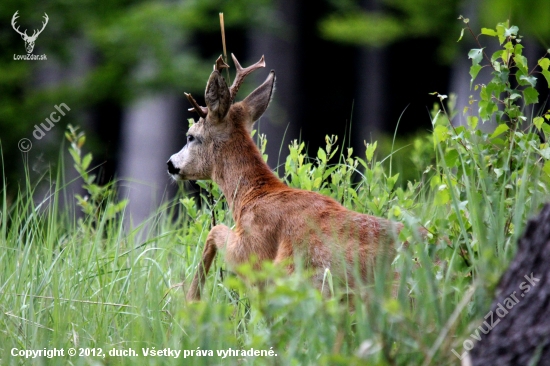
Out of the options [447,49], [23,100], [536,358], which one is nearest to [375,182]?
[536,358]

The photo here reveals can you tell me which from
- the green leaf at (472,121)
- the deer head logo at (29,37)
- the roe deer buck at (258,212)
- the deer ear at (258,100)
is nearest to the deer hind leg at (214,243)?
the roe deer buck at (258,212)

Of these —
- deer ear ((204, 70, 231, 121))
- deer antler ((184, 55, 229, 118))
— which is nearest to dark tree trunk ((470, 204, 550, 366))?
deer antler ((184, 55, 229, 118))

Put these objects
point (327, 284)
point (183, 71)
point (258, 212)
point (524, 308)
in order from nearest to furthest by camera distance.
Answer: point (524, 308) < point (327, 284) < point (258, 212) < point (183, 71)

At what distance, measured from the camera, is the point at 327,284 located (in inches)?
157

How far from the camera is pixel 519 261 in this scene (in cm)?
273

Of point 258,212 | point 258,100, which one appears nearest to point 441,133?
point 258,212

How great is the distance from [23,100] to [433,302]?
392 inches

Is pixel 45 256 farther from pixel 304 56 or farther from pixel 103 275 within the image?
pixel 304 56

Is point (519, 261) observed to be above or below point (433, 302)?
above

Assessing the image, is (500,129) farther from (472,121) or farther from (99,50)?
(99,50)

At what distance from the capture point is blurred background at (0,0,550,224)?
11.5 metres

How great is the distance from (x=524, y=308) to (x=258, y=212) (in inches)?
84.9

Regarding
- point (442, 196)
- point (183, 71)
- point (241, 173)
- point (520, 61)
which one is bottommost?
point (183, 71)

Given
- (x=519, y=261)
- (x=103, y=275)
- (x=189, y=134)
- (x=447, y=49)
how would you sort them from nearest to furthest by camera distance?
(x=519, y=261) < (x=103, y=275) < (x=189, y=134) < (x=447, y=49)
